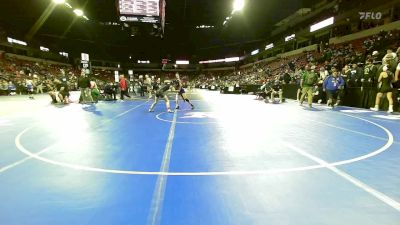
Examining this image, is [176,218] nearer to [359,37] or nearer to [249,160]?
[249,160]

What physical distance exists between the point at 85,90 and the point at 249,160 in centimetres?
1638

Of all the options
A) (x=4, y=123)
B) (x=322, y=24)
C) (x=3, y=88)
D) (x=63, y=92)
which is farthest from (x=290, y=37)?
(x=4, y=123)

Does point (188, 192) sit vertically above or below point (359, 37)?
below

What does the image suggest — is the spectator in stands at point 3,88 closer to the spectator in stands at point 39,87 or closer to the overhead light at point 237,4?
the spectator in stands at point 39,87

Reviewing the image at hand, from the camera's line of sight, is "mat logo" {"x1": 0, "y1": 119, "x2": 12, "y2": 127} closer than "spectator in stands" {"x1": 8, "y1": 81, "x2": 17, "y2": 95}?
Yes

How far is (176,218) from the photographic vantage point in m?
2.99

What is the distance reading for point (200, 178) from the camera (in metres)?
4.25

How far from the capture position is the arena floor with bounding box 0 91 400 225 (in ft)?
10.1

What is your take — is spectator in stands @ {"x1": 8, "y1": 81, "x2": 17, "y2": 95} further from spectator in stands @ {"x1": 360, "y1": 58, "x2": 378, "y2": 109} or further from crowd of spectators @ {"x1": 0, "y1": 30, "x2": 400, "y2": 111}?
spectator in stands @ {"x1": 360, "y1": 58, "x2": 378, "y2": 109}

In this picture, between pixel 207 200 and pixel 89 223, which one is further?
pixel 207 200

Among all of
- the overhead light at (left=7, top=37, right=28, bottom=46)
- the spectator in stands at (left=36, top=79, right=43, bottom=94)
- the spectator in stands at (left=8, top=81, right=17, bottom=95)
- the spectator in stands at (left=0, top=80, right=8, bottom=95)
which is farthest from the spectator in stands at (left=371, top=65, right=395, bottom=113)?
the overhead light at (left=7, top=37, right=28, bottom=46)

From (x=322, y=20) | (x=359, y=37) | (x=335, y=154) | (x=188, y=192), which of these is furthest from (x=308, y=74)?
(x=322, y=20)

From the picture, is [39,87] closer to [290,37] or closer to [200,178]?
[200,178]

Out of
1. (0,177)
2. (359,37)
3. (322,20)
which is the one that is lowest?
(0,177)
